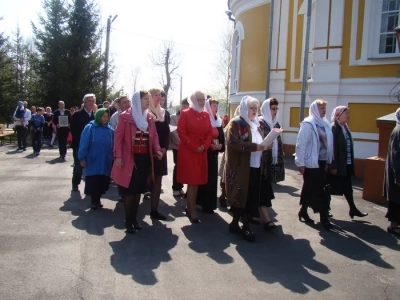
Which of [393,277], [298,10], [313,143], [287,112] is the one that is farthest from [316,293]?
[298,10]

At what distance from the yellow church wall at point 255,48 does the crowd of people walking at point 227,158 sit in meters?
9.55

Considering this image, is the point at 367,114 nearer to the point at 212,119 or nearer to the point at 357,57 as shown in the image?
the point at 357,57

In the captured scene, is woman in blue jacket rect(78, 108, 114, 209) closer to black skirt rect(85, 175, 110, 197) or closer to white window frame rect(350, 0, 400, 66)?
black skirt rect(85, 175, 110, 197)

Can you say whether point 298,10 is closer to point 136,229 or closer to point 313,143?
point 313,143

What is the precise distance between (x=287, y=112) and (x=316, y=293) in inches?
449

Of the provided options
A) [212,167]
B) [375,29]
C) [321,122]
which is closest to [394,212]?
[321,122]

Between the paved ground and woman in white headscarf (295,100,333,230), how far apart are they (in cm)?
41

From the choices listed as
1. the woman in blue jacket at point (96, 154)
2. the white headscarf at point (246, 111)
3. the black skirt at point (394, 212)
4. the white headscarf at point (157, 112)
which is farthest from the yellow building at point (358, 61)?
the woman in blue jacket at point (96, 154)

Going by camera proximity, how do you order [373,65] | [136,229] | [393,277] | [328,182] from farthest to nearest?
[373,65] < [328,182] < [136,229] < [393,277]

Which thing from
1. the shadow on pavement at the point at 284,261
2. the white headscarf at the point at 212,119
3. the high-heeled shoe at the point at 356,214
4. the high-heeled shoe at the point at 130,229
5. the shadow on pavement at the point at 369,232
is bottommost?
the shadow on pavement at the point at 284,261

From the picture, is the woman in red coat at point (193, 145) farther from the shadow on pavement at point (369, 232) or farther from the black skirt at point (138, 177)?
the shadow on pavement at point (369, 232)

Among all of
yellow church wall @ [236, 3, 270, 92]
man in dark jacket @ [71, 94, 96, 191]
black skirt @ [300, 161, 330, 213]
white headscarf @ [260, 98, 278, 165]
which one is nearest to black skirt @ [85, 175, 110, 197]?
man in dark jacket @ [71, 94, 96, 191]

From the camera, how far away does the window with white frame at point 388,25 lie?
36.1 feet

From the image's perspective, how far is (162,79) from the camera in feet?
173
